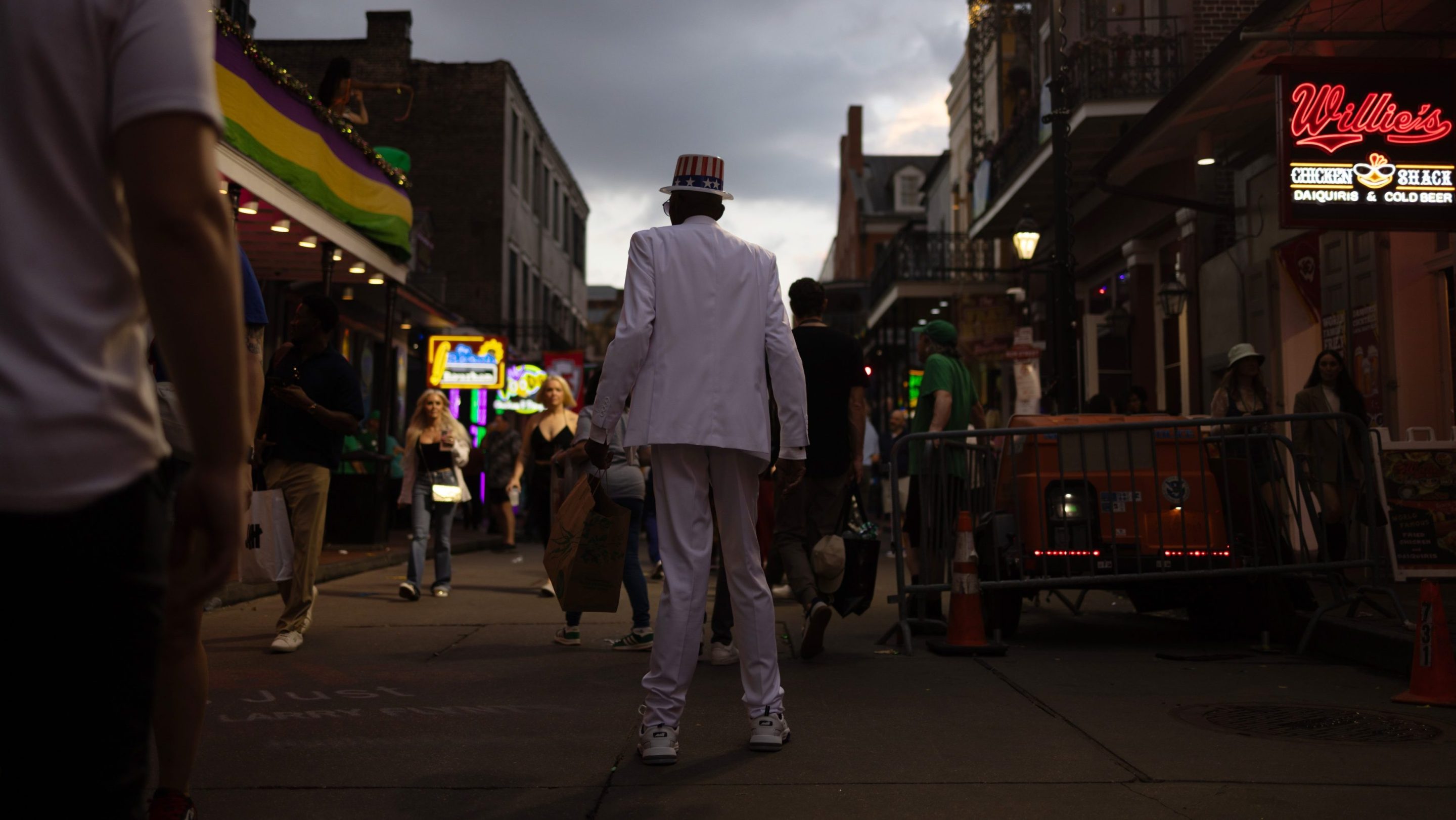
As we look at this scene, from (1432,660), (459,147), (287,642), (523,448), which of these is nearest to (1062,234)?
(523,448)

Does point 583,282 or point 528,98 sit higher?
point 528,98

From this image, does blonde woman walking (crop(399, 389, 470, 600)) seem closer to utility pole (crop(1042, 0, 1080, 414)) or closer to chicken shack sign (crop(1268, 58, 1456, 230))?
utility pole (crop(1042, 0, 1080, 414))

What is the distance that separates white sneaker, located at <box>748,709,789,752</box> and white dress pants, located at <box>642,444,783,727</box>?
0.03 meters

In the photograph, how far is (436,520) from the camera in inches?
435

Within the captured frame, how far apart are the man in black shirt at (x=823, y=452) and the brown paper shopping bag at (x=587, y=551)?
3.96 ft

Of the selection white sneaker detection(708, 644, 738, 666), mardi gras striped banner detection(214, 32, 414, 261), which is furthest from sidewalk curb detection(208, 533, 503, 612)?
mardi gras striped banner detection(214, 32, 414, 261)

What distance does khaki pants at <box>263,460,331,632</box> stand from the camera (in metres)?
7.30

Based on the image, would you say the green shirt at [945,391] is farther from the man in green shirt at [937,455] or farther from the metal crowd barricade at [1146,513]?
the metal crowd barricade at [1146,513]

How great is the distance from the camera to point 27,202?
1569 mm

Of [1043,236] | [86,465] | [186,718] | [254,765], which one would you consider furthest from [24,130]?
[1043,236]

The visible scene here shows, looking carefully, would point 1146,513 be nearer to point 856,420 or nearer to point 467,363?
point 856,420

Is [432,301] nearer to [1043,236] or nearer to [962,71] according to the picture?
[1043,236]

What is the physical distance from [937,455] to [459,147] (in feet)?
110

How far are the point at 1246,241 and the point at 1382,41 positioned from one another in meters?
4.59
